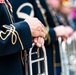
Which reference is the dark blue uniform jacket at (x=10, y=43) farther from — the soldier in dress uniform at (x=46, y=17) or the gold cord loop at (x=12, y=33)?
the soldier in dress uniform at (x=46, y=17)

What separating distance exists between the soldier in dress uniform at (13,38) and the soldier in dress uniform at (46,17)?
56cm

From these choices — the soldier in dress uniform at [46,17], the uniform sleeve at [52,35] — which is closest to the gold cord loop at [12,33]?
the soldier in dress uniform at [46,17]

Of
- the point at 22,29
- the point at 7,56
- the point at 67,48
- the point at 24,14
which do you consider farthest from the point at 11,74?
the point at 67,48

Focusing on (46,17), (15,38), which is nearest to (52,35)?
(46,17)

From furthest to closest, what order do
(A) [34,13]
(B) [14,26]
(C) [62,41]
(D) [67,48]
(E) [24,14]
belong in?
1. (D) [67,48]
2. (C) [62,41]
3. (A) [34,13]
4. (E) [24,14]
5. (B) [14,26]

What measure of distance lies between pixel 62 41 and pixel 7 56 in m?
1.13

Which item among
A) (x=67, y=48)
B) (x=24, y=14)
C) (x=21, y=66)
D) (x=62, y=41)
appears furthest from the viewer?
(x=67, y=48)

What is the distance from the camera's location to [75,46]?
311 centimetres

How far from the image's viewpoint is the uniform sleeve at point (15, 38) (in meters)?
1.63

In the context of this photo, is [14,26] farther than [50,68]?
No

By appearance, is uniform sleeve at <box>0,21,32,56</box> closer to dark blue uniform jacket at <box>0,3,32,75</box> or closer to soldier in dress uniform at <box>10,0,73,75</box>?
dark blue uniform jacket at <box>0,3,32,75</box>

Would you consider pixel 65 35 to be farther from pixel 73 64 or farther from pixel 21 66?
pixel 21 66

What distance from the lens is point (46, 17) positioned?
2.92m

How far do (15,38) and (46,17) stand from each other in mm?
1288
